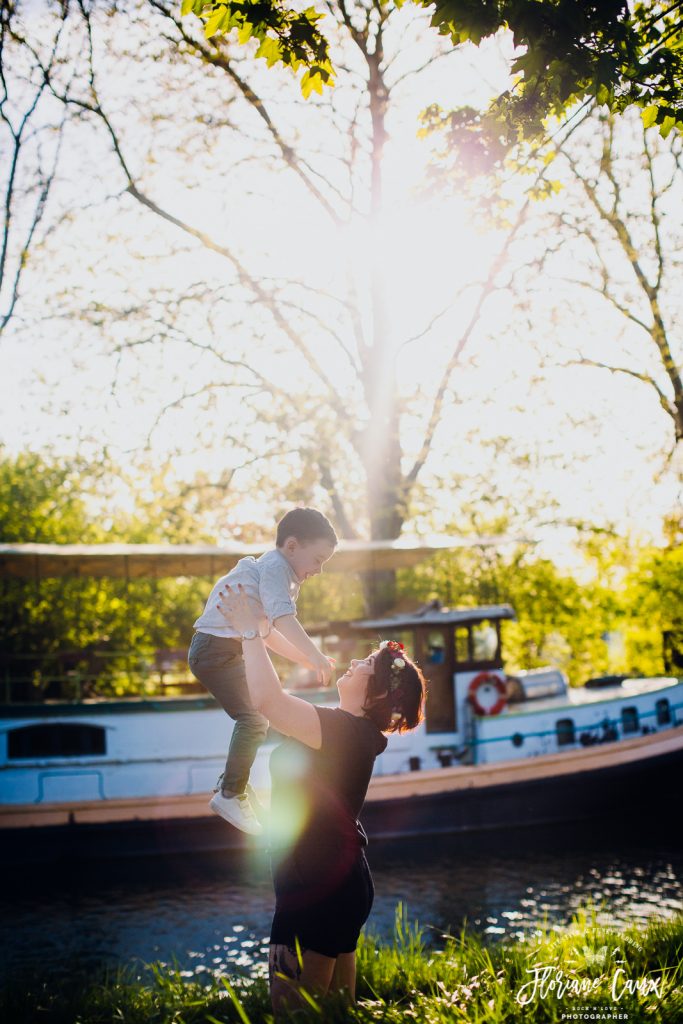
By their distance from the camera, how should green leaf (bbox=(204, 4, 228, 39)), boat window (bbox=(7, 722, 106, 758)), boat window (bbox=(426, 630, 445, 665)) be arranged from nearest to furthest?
green leaf (bbox=(204, 4, 228, 39)) < boat window (bbox=(7, 722, 106, 758)) < boat window (bbox=(426, 630, 445, 665))

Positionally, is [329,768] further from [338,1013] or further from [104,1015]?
[104,1015]

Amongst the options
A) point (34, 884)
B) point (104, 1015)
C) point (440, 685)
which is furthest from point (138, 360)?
point (104, 1015)

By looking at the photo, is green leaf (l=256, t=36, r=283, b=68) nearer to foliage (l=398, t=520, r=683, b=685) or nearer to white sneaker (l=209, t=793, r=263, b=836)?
white sneaker (l=209, t=793, r=263, b=836)

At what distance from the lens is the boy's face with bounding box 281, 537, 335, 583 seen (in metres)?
4.23

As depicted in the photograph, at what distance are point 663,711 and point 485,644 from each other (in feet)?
14.5

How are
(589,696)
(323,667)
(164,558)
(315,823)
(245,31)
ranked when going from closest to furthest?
(315,823), (323,667), (245,31), (164,558), (589,696)

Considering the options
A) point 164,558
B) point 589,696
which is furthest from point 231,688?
point 589,696

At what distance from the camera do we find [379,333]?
2111cm

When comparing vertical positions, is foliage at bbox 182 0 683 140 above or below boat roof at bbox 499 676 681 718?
above

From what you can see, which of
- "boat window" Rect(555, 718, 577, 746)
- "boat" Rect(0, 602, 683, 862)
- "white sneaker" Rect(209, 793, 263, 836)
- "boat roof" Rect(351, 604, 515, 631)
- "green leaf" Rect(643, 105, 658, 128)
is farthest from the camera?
"boat window" Rect(555, 718, 577, 746)

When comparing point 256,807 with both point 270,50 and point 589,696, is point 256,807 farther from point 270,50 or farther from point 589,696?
point 589,696

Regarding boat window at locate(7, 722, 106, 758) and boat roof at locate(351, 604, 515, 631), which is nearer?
boat window at locate(7, 722, 106, 758)

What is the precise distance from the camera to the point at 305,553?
167 inches

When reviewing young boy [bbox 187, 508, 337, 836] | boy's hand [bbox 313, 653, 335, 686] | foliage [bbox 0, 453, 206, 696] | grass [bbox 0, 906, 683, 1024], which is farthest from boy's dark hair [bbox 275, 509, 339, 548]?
foliage [bbox 0, 453, 206, 696]
